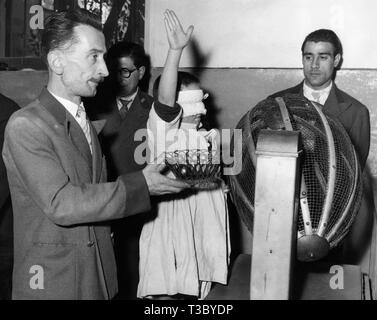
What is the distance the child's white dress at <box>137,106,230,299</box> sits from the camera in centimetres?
250

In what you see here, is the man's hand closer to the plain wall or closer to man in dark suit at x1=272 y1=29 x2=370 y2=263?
man in dark suit at x1=272 y1=29 x2=370 y2=263

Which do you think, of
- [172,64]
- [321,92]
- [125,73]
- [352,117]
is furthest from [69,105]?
[352,117]

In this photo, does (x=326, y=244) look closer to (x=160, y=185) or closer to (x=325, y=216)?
(x=325, y=216)

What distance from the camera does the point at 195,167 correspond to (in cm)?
195

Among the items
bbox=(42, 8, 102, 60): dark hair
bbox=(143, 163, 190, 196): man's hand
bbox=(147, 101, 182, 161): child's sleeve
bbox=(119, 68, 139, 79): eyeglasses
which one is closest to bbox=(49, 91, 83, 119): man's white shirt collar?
bbox=(42, 8, 102, 60): dark hair

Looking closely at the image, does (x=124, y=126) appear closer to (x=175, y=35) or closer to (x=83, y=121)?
(x=175, y=35)

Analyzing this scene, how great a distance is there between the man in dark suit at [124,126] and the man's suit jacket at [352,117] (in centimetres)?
110

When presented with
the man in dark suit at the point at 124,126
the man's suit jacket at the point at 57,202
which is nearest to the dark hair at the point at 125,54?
the man in dark suit at the point at 124,126

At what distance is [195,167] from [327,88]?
218 centimetres

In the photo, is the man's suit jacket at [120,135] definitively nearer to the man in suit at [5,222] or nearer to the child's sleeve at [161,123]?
the man in suit at [5,222]

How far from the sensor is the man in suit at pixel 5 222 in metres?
2.99

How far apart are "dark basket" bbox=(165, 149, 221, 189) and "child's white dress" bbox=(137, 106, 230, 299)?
1.79 ft
